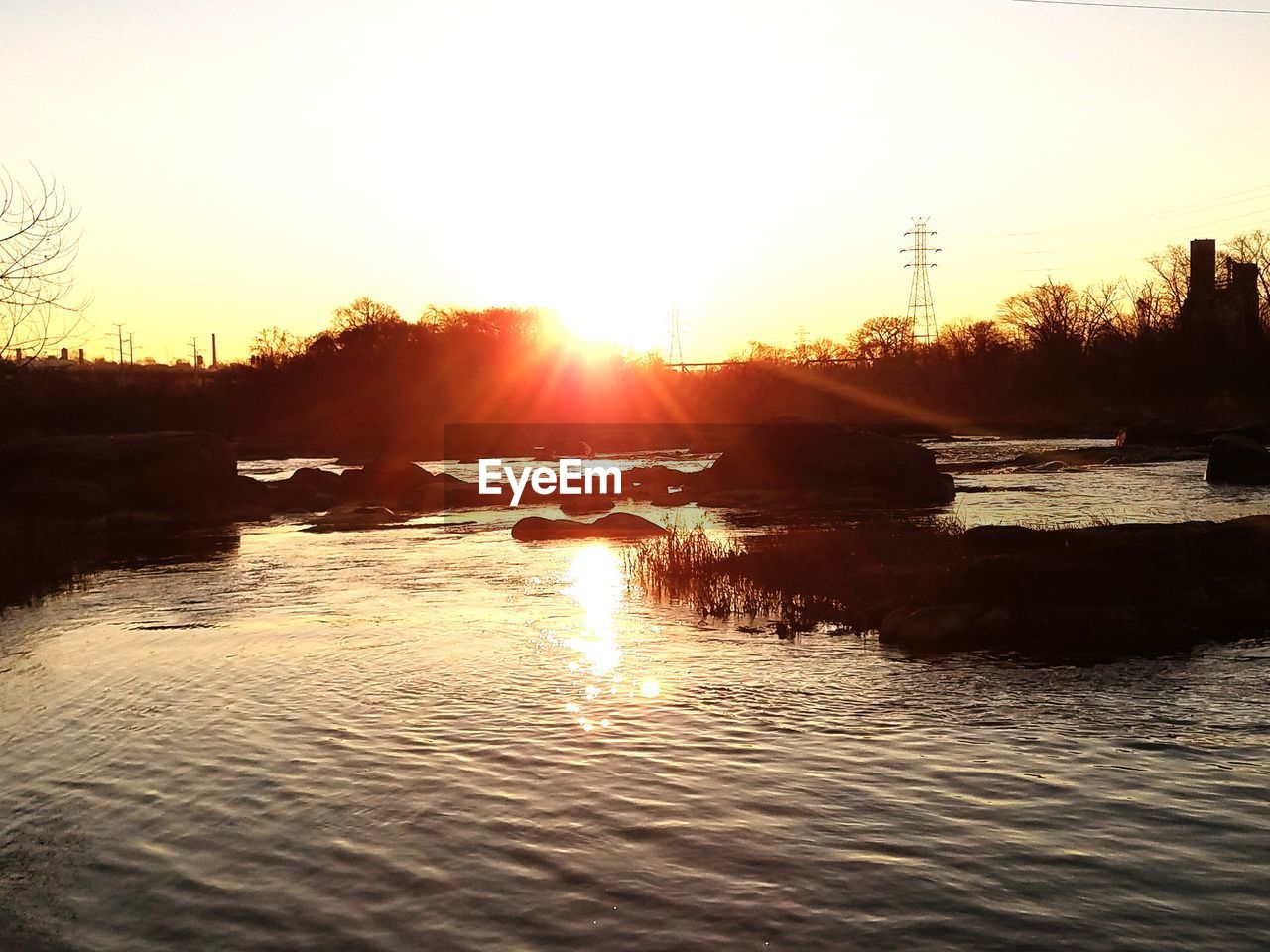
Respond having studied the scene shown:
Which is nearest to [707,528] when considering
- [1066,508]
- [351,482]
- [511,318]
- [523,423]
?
[1066,508]

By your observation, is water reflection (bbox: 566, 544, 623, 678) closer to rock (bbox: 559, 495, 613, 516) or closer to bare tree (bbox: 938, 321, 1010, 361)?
rock (bbox: 559, 495, 613, 516)

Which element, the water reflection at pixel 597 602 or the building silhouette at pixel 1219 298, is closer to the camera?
the water reflection at pixel 597 602

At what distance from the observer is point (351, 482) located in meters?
46.6

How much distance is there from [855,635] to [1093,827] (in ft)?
26.4

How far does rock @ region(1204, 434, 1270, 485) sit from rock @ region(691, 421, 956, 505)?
29.1 feet

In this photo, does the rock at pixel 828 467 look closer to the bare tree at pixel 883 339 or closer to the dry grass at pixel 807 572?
the dry grass at pixel 807 572

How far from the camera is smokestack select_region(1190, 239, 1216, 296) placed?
94.6m

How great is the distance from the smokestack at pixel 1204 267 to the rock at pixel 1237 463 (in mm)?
61364

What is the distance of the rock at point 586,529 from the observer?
31.6 metres

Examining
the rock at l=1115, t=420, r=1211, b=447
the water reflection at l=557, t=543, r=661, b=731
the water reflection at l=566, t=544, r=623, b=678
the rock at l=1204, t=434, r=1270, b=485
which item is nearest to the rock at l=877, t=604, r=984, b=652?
the water reflection at l=557, t=543, r=661, b=731

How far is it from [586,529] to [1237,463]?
22373 millimetres

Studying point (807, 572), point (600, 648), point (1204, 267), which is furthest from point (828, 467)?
point (1204, 267)

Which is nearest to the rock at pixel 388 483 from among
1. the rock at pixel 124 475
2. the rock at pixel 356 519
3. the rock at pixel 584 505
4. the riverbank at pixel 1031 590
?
the rock at pixel 356 519

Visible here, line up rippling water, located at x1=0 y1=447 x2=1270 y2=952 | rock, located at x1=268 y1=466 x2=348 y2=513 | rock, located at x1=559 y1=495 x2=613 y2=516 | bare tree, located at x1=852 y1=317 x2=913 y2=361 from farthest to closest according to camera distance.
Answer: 1. bare tree, located at x1=852 y1=317 x2=913 y2=361
2. rock, located at x1=268 y1=466 x2=348 y2=513
3. rock, located at x1=559 y1=495 x2=613 y2=516
4. rippling water, located at x1=0 y1=447 x2=1270 y2=952
